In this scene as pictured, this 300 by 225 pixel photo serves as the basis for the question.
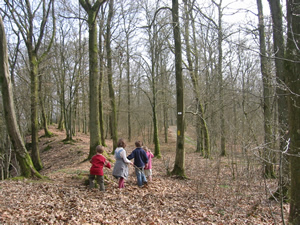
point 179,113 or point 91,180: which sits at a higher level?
point 179,113

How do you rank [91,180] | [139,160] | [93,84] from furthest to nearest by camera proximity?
1. [93,84]
2. [139,160]
3. [91,180]

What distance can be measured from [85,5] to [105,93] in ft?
38.1

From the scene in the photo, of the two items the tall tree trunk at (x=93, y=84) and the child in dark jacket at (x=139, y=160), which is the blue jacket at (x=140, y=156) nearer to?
the child in dark jacket at (x=139, y=160)

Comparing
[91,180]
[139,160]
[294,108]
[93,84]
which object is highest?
[93,84]

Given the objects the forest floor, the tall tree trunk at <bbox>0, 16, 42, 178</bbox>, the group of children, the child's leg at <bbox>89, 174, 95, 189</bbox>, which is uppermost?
the tall tree trunk at <bbox>0, 16, 42, 178</bbox>

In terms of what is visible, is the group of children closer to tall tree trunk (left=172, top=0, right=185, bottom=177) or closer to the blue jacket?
the blue jacket

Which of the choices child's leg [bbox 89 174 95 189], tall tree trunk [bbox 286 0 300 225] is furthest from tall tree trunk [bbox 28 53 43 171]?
tall tree trunk [bbox 286 0 300 225]

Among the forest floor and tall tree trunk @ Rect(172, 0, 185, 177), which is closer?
the forest floor

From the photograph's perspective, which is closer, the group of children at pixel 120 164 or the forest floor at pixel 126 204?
the forest floor at pixel 126 204

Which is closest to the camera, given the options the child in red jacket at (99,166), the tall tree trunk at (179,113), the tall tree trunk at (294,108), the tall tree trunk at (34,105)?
the tall tree trunk at (294,108)

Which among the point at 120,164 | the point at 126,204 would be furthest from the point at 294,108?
the point at 120,164

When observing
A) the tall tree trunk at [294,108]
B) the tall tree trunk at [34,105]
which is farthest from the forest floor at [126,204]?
the tall tree trunk at [34,105]

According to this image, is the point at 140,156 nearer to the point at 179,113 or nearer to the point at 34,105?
the point at 179,113

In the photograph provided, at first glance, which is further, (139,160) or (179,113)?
(179,113)
